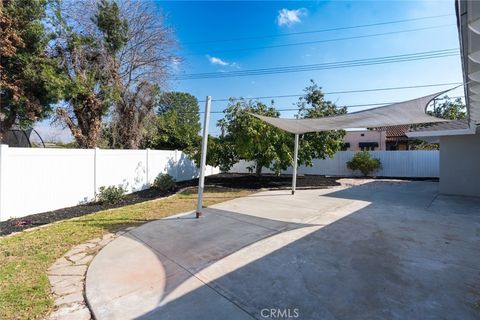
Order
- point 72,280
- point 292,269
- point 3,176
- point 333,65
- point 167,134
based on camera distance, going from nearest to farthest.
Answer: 1. point 72,280
2. point 292,269
3. point 3,176
4. point 167,134
5. point 333,65

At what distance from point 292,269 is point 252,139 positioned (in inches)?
305

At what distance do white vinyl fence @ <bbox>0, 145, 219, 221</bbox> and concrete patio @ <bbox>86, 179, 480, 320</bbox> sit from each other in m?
2.74

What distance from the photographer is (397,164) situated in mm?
15906

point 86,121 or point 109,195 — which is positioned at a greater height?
point 86,121

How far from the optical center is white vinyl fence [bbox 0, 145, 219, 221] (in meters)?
5.79

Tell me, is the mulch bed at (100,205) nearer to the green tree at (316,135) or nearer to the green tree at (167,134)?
the green tree at (316,135)

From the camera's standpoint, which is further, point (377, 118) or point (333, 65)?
point (333, 65)

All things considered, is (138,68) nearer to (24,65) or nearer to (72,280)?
(24,65)

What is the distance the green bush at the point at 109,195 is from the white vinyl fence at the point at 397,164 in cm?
1157

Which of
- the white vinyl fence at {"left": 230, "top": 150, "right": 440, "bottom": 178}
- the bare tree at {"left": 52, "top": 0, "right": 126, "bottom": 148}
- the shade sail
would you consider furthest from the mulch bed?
the white vinyl fence at {"left": 230, "top": 150, "right": 440, "bottom": 178}

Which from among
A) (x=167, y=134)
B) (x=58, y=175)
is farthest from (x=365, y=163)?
(x=58, y=175)

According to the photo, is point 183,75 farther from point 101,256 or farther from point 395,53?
point 101,256

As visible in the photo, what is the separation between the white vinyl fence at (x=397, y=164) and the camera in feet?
49.9

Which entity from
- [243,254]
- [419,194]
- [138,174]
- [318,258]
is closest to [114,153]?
[138,174]
